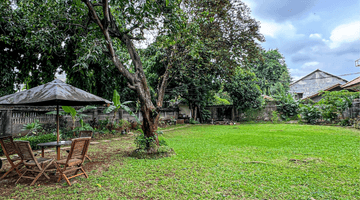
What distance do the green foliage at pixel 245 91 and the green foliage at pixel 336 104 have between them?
191 inches

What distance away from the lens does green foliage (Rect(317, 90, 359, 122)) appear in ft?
46.4

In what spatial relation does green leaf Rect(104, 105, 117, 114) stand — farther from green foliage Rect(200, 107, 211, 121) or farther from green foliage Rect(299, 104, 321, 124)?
green foliage Rect(299, 104, 321, 124)

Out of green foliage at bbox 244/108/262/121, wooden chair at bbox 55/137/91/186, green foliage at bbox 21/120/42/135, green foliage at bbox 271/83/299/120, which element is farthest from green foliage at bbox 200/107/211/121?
wooden chair at bbox 55/137/91/186

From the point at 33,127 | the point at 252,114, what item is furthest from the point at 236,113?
the point at 33,127

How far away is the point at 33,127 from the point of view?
843 cm

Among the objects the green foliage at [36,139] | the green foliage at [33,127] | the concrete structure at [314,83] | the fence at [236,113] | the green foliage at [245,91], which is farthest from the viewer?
the concrete structure at [314,83]

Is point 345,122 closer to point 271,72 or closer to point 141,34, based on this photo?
point 141,34

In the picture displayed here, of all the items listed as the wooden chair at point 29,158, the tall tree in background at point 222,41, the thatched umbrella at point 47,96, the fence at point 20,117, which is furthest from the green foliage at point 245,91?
the wooden chair at point 29,158

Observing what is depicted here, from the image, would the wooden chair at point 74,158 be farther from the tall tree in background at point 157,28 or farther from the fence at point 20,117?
the fence at point 20,117

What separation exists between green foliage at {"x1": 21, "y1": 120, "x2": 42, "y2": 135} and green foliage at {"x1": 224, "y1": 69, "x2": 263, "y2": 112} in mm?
13554

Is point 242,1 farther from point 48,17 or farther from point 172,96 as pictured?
point 48,17

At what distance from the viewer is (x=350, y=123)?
528 inches

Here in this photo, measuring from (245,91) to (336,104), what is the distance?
6.57 meters

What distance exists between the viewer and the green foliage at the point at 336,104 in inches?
556
